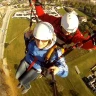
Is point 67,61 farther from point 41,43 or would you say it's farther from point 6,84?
point 41,43

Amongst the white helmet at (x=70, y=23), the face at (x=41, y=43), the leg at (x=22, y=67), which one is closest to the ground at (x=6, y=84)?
the leg at (x=22, y=67)

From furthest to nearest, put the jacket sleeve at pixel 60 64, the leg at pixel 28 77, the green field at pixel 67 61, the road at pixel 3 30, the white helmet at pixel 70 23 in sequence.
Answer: the road at pixel 3 30 → the green field at pixel 67 61 → the white helmet at pixel 70 23 → the leg at pixel 28 77 → the jacket sleeve at pixel 60 64

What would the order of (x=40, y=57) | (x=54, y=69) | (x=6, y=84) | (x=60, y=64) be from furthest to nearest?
(x=6, y=84)
(x=40, y=57)
(x=60, y=64)
(x=54, y=69)

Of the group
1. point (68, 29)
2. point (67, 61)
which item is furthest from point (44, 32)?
point (67, 61)

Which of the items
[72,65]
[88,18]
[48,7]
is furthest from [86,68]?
[48,7]

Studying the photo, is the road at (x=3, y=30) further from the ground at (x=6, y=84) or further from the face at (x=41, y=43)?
the face at (x=41, y=43)

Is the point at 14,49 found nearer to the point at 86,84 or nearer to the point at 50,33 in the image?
the point at 86,84
